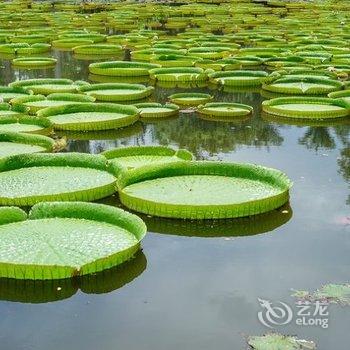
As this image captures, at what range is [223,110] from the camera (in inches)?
287

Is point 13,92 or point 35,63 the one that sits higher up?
point 13,92

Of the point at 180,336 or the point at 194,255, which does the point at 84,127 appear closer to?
the point at 194,255

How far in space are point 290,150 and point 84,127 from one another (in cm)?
202

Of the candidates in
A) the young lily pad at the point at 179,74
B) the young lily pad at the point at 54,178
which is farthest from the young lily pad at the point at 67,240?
the young lily pad at the point at 179,74

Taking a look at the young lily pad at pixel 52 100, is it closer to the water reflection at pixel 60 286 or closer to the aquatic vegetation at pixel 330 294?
the water reflection at pixel 60 286

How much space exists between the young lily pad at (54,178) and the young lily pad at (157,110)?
2.11 m

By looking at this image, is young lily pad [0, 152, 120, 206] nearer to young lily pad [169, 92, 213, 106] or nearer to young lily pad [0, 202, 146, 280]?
young lily pad [0, 202, 146, 280]

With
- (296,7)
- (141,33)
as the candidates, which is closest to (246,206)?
(141,33)

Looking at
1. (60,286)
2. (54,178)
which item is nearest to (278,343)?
(60,286)

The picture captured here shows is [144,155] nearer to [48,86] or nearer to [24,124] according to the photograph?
[24,124]

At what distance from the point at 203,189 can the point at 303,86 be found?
13.7 ft

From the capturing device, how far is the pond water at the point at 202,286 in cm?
311

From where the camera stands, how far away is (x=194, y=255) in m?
3.96

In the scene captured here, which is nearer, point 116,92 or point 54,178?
point 54,178
